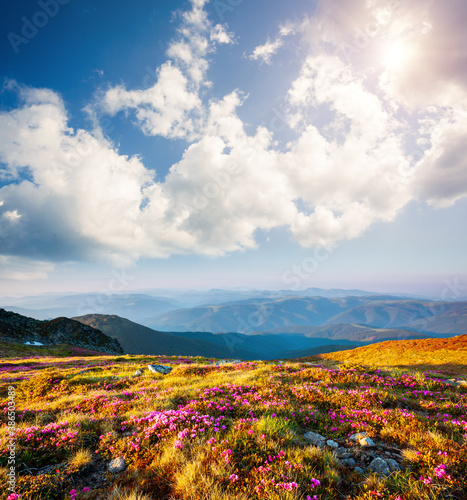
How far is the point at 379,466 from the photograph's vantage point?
430 cm

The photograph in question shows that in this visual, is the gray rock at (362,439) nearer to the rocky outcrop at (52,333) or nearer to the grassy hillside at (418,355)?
the grassy hillside at (418,355)

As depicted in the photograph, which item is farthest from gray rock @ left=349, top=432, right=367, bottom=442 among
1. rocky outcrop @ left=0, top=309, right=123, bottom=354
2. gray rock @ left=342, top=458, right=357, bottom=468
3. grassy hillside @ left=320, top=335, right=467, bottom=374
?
rocky outcrop @ left=0, top=309, right=123, bottom=354

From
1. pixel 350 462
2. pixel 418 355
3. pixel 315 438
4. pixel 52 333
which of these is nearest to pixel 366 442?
pixel 350 462

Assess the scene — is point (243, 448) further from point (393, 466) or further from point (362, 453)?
point (393, 466)

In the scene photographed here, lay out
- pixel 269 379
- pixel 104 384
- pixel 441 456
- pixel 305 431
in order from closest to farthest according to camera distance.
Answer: pixel 441 456 < pixel 305 431 < pixel 269 379 < pixel 104 384

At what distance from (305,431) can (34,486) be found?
19.2 feet

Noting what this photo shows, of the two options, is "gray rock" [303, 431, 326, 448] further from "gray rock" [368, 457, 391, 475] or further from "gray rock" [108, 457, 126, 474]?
"gray rock" [108, 457, 126, 474]

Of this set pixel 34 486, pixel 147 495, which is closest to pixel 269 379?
pixel 147 495

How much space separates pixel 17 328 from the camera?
222 feet

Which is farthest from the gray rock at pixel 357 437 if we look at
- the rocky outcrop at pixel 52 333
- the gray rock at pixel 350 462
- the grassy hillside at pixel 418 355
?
the rocky outcrop at pixel 52 333

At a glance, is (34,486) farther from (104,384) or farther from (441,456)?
(104,384)

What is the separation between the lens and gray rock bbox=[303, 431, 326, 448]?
5244 mm

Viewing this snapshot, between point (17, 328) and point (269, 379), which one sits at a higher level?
point (269, 379)

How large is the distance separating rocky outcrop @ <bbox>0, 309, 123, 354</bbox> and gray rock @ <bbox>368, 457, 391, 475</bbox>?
8337 cm
